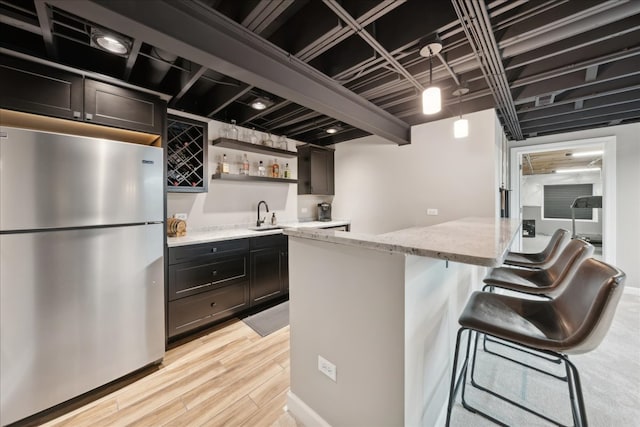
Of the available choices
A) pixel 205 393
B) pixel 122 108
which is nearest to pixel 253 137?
pixel 122 108

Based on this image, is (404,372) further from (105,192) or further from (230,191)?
(230,191)

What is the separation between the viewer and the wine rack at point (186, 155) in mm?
2613

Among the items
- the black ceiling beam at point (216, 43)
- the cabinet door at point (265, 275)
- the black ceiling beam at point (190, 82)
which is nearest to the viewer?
the black ceiling beam at point (216, 43)

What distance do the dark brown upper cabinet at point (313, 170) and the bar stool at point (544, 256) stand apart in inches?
113

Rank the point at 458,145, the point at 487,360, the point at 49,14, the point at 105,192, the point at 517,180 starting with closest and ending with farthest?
the point at 49,14, the point at 105,192, the point at 487,360, the point at 458,145, the point at 517,180

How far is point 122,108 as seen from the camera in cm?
183

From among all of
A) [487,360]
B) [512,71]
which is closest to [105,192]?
[487,360]

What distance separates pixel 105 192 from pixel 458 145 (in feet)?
12.4

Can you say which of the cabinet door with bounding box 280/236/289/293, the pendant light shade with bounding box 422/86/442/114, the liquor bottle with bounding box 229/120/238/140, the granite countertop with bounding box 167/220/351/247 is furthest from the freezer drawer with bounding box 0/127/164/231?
the pendant light shade with bounding box 422/86/442/114

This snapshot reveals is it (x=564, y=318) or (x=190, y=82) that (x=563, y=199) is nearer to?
(x=564, y=318)

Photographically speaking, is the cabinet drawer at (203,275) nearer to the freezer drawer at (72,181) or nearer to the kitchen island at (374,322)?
the freezer drawer at (72,181)

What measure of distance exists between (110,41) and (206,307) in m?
2.29

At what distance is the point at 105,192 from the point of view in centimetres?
166

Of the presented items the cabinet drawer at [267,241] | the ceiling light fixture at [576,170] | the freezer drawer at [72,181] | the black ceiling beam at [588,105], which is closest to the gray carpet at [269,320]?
the cabinet drawer at [267,241]
